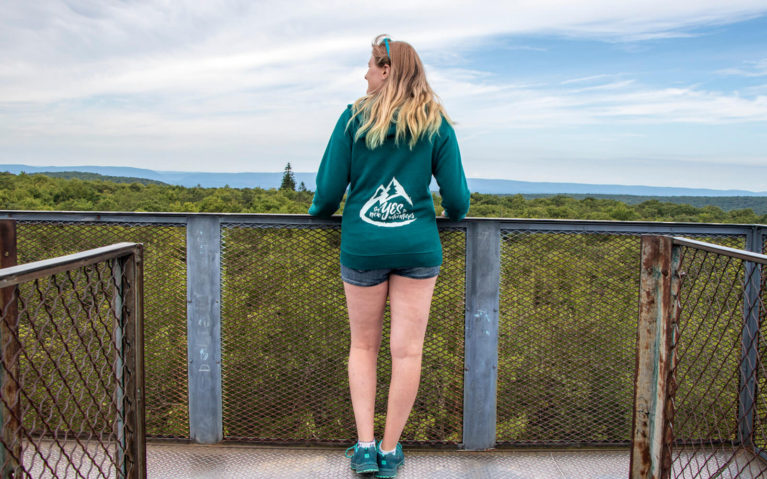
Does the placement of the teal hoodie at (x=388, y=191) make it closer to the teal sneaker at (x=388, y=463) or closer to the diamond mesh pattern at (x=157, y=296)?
the teal sneaker at (x=388, y=463)

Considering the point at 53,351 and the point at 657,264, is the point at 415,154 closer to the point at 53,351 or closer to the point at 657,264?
the point at 657,264

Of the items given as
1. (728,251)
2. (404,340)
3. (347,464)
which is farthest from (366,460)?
(728,251)

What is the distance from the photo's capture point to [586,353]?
3006 millimetres

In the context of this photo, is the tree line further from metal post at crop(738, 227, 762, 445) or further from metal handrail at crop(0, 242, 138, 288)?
metal handrail at crop(0, 242, 138, 288)

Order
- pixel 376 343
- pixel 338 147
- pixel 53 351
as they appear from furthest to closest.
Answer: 1. pixel 53 351
2. pixel 376 343
3. pixel 338 147

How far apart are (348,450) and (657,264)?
1.64 m

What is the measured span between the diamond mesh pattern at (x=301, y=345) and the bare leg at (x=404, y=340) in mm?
374

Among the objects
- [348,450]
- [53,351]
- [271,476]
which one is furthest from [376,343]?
[53,351]

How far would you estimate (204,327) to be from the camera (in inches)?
115

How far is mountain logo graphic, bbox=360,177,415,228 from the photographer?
2.33m

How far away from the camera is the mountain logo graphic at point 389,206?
2332 mm

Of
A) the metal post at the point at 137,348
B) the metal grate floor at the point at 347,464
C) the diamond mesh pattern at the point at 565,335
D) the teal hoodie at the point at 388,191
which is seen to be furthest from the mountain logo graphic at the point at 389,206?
the metal grate floor at the point at 347,464

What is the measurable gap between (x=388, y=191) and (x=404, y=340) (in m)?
0.65

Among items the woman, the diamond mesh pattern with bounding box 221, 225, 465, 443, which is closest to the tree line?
the diamond mesh pattern with bounding box 221, 225, 465, 443
